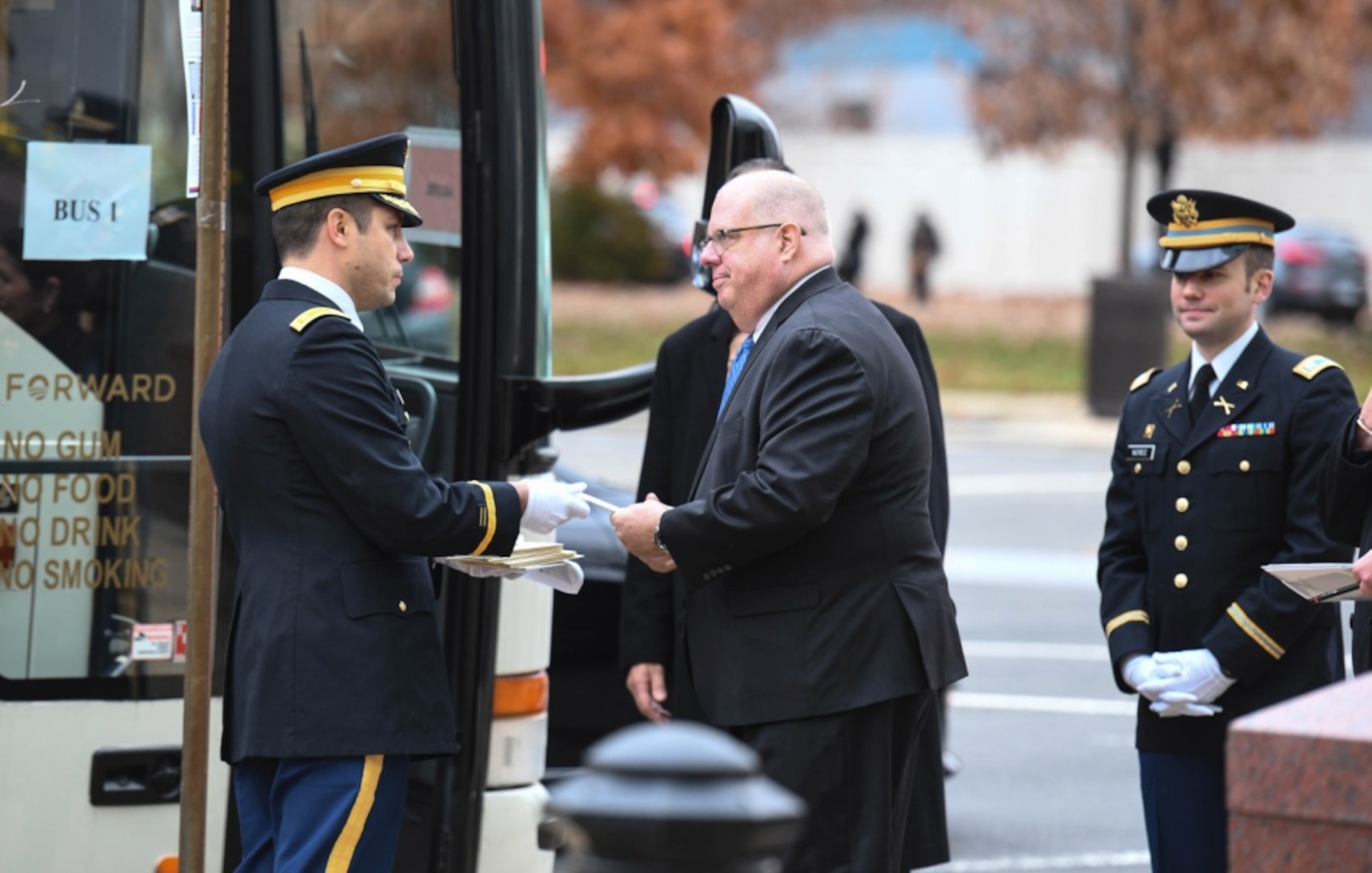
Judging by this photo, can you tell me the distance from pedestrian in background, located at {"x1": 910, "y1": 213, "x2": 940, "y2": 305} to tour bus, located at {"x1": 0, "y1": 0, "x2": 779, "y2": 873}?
27666 millimetres

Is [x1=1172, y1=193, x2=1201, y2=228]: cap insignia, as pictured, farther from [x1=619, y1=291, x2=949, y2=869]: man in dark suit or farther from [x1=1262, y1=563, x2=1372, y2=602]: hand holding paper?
[x1=1262, y1=563, x2=1372, y2=602]: hand holding paper

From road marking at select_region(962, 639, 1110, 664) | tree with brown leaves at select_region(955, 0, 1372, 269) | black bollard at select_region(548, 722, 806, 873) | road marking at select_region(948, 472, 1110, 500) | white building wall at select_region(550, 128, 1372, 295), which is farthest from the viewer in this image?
white building wall at select_region(550, 128, 1372, 295)

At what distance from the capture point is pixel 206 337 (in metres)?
4.09

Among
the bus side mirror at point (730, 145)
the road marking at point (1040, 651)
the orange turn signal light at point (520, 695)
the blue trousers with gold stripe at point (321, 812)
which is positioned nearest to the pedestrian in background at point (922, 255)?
the road marking at point (1040, 651)

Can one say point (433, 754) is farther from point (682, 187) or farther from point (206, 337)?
point (682, 187)

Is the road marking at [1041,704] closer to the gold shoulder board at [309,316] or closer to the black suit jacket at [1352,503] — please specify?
the black suit jacket at [1352,503]

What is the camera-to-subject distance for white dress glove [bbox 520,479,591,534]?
4207 mm

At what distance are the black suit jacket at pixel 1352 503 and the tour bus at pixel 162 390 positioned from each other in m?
1.68

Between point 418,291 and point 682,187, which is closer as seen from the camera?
point 418,291

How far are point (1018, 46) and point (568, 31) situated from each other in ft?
25.3

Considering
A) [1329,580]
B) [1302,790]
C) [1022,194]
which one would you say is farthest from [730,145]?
[1022,194]

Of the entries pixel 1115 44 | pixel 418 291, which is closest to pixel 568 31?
pixel 1115 44

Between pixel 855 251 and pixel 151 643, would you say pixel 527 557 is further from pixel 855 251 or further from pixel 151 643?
pixel 855 251

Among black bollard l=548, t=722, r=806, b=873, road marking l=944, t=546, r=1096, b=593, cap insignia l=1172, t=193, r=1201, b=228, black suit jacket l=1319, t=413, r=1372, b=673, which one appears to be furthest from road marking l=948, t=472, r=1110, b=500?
black bollard l=548, t=722, r=806, b=873
